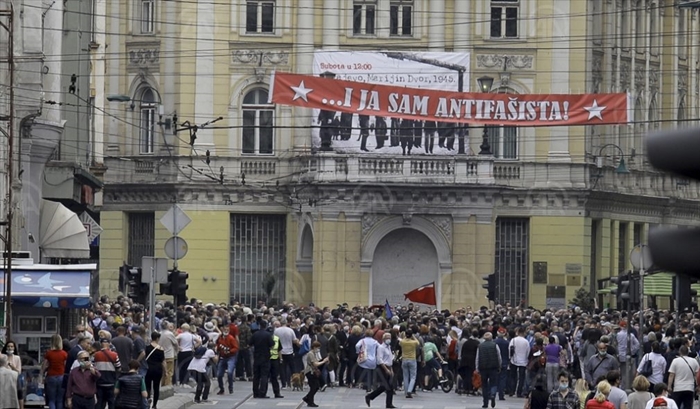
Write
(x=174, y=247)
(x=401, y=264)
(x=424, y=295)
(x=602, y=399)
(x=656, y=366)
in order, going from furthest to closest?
(x=401, y=264)
(x=424, y=295)
(x=174, y=247)
(x=656, y=366)
(x=602, y=399)

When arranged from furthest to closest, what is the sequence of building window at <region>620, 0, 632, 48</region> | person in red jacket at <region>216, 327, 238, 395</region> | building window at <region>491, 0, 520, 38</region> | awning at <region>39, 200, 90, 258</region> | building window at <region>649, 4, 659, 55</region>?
building window at <region>649, 4, 659, 55</region> → building window at <region>620, 0, 632, 48</region> → building window at <region>491, 0, 520, 38</region> → awning at <region>39, 200, 90, 258</region> → person in red jacket at <region>216, 327, 238, 395</region>

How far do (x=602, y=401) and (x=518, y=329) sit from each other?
1704 cm

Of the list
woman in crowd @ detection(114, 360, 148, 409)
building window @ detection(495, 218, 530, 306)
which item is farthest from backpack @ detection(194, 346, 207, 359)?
building window @ detection(495, 218, 530, 306)

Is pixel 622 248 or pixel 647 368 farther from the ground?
pixel 622 248

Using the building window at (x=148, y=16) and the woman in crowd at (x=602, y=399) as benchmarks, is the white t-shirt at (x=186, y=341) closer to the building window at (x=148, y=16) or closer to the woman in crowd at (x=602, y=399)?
the woman in crowd at (x=602, y=399)

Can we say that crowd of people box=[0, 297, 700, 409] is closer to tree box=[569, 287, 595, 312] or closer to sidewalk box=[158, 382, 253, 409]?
sidewalk box=[158, 382, 253, 409]

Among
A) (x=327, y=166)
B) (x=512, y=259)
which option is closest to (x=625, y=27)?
(x=512, y=259)

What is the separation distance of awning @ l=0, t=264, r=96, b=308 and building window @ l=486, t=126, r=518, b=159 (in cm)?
3872

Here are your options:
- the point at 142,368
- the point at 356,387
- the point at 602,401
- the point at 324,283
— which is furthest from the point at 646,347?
the point at 324,283

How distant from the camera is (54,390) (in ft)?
86.7

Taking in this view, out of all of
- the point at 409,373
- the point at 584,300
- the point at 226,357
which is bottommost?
the point at 409,373

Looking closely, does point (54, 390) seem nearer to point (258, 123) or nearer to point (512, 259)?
point (258, 123)

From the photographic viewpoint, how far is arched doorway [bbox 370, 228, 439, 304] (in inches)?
2539

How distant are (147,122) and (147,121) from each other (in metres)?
0.03
